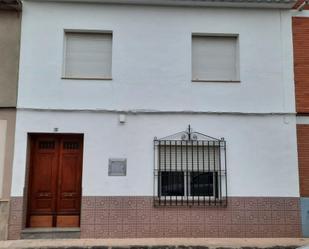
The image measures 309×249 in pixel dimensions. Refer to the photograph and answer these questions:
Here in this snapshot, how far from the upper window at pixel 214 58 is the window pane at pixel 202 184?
2418 millimetres

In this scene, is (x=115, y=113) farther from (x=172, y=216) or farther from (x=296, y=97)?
(x=296, y=97)

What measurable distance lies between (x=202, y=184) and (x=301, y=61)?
4076 mm

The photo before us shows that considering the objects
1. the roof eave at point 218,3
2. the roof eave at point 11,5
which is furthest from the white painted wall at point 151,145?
the roof eave at point 218,3

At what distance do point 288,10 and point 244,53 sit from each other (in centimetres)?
169

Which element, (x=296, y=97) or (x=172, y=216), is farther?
(x=296, y=97)

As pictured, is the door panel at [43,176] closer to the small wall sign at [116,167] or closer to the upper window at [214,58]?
the small wall sign at [116,167]

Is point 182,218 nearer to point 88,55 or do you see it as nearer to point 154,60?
point 154,60

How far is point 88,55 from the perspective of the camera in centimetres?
845

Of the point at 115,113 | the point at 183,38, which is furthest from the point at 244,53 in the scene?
the point at 115,113

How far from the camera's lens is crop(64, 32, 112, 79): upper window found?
838cm

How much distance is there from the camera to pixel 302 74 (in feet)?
28.2

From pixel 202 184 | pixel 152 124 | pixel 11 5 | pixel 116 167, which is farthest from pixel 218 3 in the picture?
pixel 11 5

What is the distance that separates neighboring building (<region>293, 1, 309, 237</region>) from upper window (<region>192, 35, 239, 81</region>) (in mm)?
1596

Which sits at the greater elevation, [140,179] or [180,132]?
[180,132]
